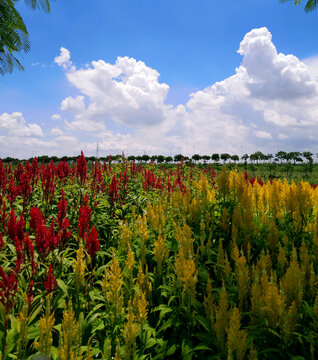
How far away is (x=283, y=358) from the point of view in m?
1.97

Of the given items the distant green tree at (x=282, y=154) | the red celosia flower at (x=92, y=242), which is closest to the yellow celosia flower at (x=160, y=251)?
the red celosia flower at (x=92, y=242)

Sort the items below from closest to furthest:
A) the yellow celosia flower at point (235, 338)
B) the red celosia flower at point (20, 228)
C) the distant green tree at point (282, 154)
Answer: the yellow celosia flower at point (235, 338)
the red celosia flower at point (20, 228)
the distant green tree at point (282, 154)

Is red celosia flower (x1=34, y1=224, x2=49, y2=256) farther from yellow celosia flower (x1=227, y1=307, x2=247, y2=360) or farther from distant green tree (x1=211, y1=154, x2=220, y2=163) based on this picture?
distant green tree (x1=211, y1=154, x2=220, y2=163)

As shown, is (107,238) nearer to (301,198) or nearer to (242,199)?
(242,199)

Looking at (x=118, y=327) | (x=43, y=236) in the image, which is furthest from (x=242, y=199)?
(x=43, y=236)

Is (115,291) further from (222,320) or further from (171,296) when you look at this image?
(222,320)

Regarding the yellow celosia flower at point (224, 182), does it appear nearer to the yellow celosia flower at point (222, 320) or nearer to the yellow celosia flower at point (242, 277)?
the yellow celosia flower at point (242, 277)

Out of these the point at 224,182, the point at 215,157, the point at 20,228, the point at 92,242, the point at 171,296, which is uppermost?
the point at 215,157

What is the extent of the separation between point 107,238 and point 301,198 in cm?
344

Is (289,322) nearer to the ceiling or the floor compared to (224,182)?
nearer to the floor

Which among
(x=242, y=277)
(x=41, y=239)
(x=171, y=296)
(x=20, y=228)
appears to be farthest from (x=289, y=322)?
(x=20, y=228)

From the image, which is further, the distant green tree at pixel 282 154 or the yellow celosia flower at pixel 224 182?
the distant green tree at pixel 282 154

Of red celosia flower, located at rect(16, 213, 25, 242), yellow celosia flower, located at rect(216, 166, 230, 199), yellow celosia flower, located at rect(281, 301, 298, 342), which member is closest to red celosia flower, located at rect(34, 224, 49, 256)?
red celosia flower, located at rect(16, 213, 25, 242)

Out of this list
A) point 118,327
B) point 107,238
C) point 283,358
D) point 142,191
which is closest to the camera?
point 283,358
